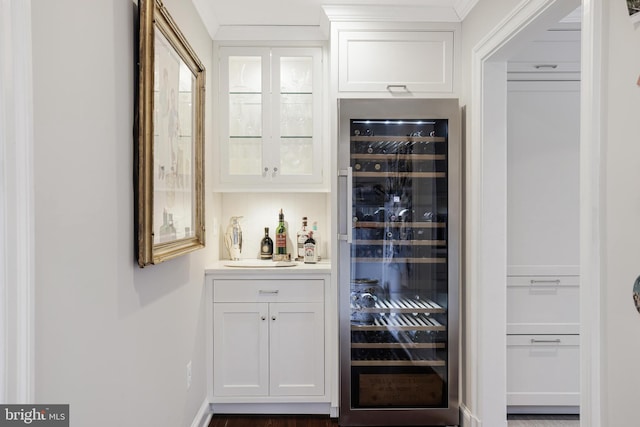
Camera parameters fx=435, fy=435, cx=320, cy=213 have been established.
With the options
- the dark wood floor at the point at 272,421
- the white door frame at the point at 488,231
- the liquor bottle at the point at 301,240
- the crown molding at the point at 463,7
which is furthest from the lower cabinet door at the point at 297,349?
the crown molding at the point at 463,7

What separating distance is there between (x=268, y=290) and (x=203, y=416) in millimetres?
834

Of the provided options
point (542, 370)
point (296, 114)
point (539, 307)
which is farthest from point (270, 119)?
point (542, 370)

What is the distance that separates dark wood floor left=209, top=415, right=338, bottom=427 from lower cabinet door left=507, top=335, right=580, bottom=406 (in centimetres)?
118

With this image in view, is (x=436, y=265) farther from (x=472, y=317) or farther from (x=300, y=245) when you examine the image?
(x=300, y=245)

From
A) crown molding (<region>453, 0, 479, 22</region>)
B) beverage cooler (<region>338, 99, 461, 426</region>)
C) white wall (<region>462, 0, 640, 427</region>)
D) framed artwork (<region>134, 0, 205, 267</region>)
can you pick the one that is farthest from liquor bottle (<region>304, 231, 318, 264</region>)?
white wall (<region>462, 0, 640, 427</region>)

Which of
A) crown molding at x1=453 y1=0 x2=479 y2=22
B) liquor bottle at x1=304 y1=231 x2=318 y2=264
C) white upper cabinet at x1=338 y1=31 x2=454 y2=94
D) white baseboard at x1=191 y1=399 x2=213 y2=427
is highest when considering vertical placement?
crown molding at x1=453 y1=0 x2=479 y2=22

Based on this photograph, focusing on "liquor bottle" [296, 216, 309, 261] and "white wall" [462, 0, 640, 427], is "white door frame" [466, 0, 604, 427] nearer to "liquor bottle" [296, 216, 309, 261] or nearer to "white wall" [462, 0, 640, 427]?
"white wall" [462, 0, 640, 427]

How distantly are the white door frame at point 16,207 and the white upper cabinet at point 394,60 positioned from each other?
77.8 inches

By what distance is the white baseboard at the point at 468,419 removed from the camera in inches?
94.3

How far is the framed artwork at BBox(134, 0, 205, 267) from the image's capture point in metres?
1.53

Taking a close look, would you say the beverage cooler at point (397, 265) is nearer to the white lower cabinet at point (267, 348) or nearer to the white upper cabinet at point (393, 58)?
the white upper cabinet at point (393, 58)

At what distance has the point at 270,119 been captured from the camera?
297 centimetres

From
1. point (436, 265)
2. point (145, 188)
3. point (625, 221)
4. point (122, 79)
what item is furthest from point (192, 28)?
point (625, 221)

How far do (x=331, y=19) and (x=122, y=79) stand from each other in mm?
1589
